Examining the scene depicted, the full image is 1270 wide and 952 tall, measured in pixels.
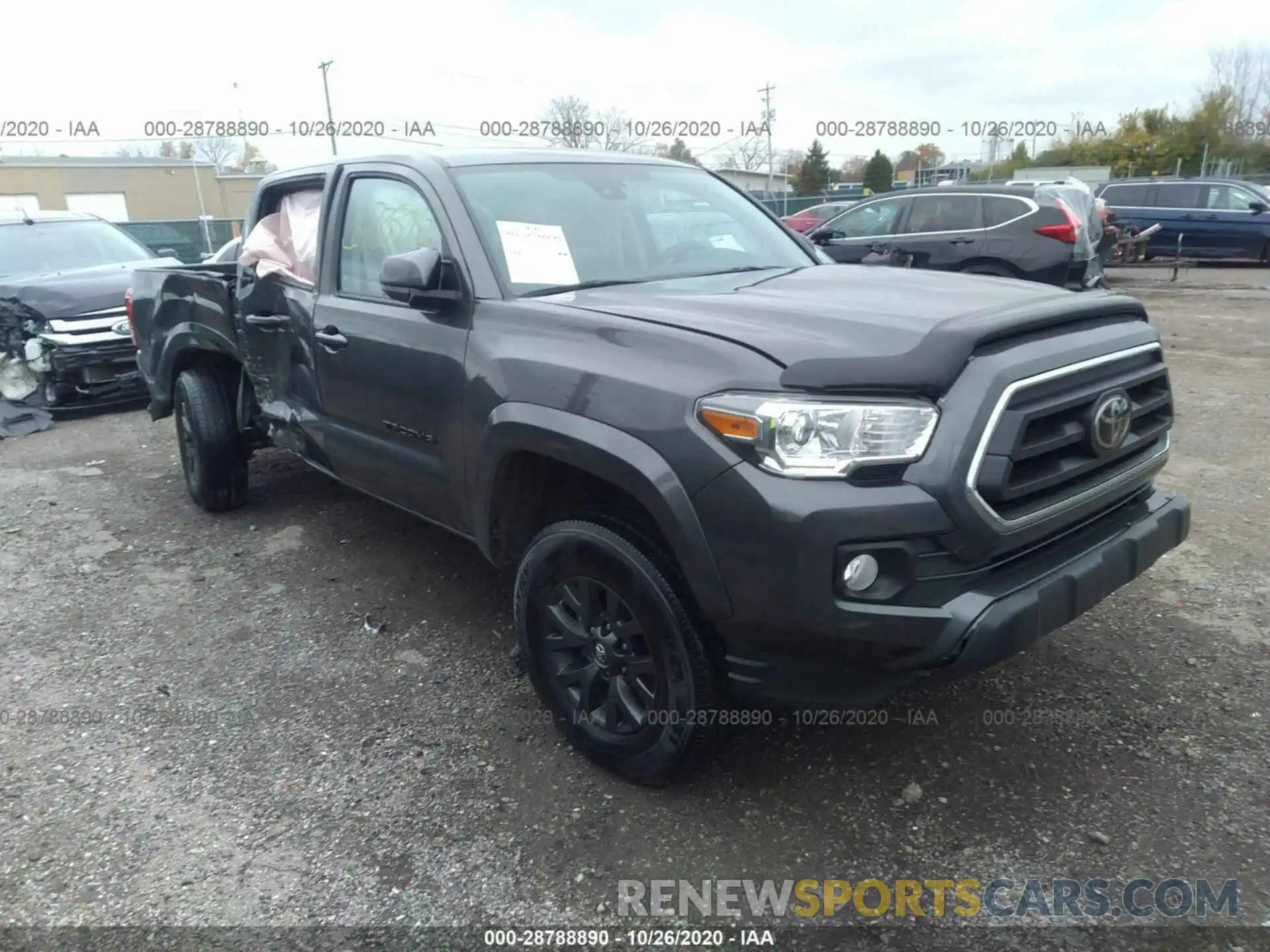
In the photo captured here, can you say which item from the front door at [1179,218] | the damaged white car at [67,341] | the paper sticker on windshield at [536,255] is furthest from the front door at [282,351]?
the front door at [1179,218]

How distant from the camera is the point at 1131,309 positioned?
2.80 metres

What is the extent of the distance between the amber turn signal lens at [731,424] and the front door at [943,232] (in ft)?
27.0

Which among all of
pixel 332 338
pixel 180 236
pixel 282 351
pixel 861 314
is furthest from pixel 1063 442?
pixel 180 236

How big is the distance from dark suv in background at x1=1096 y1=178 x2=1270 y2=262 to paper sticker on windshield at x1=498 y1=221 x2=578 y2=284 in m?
16.6

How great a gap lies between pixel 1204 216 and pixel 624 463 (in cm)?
1822

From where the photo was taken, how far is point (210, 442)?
16.5ft

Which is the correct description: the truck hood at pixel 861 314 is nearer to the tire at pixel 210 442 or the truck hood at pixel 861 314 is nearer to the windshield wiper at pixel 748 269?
the windshield wiper at pixel 748 269

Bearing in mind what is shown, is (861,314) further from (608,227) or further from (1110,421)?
(608,227)

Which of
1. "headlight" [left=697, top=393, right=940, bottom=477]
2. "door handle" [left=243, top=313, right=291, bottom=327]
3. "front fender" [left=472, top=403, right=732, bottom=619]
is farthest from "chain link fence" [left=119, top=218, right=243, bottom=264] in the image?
"headlight" [left=697, top=393, right=940, bottom=477]

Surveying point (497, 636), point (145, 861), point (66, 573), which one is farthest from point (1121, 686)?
point (66, 573)

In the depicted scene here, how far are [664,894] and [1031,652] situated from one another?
1786mm

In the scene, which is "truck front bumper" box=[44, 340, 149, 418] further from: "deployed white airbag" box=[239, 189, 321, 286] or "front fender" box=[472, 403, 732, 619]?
"front fender" box=[472, 403, 732, 619]

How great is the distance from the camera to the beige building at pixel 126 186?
140 ft

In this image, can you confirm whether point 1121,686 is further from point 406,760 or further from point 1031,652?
point 406,760
